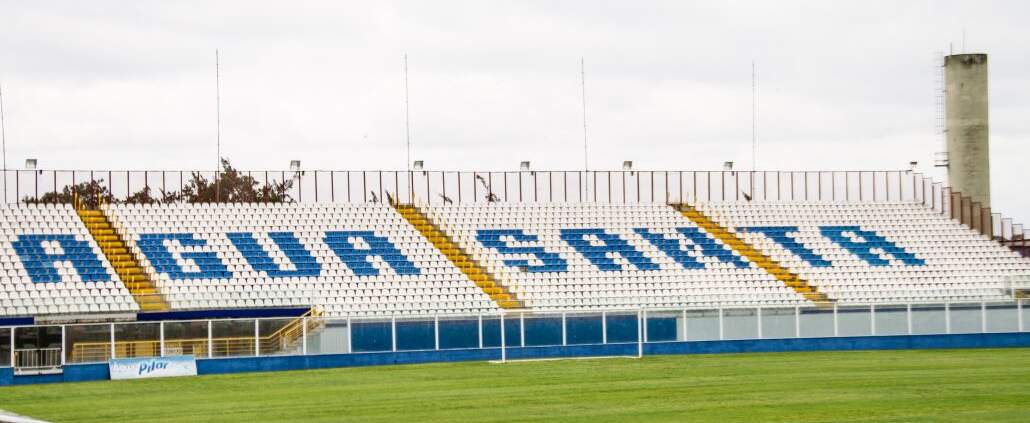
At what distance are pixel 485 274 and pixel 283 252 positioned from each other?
23.7ft

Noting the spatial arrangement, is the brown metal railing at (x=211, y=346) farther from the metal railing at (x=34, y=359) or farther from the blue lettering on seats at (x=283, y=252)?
the blue lettering on seats at (x=283, y=252)

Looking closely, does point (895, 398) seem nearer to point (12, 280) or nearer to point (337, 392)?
point (337, 392)

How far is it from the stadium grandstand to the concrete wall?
57.0 inches

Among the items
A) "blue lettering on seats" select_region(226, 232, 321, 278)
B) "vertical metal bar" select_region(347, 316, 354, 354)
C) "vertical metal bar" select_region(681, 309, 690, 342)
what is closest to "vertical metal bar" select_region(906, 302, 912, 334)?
"vertical metal bar" select_region(681, 309, 690, 342)

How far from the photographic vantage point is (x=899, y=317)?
4778cm

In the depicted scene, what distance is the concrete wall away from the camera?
64.4 meters

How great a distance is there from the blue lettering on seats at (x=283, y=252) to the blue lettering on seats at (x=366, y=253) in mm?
1202

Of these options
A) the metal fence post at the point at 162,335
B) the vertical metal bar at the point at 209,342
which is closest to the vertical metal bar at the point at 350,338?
the vertical metal bar at the point at 209,342

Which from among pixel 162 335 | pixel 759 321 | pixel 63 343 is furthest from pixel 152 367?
pixel 759 321

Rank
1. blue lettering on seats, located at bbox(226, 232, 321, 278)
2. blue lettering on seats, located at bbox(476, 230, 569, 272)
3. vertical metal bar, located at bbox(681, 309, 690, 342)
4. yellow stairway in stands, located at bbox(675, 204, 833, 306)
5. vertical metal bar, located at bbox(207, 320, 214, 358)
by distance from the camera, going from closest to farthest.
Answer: vertical metal bar, located at bbox(207, 320, 214, 358)
vertical metal bar, located at bbox(681, 309, 690, 342)
blue lettering on seats, located at bbox(226, 232, 321, 278)
yellow stairway in stands, located at bbox(675, 204, 833, 306)
blue lettering on seats, located at bbox(476, 230, 569, 272)

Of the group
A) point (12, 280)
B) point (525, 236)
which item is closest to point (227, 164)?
point (525, 236)

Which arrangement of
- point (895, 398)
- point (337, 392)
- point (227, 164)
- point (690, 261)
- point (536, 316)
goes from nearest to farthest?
point (895, 398), point (337, 392), point (536, 316), point (690, 261), point (227, 164)

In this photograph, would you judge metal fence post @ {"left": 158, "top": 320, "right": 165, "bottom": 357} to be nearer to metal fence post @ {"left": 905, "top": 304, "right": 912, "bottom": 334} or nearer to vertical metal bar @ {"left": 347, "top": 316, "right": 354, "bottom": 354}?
vertical metal bar @ {"left": 347, "top": 316, "right": 354, "bottom": 354}

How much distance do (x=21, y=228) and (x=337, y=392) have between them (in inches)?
899
